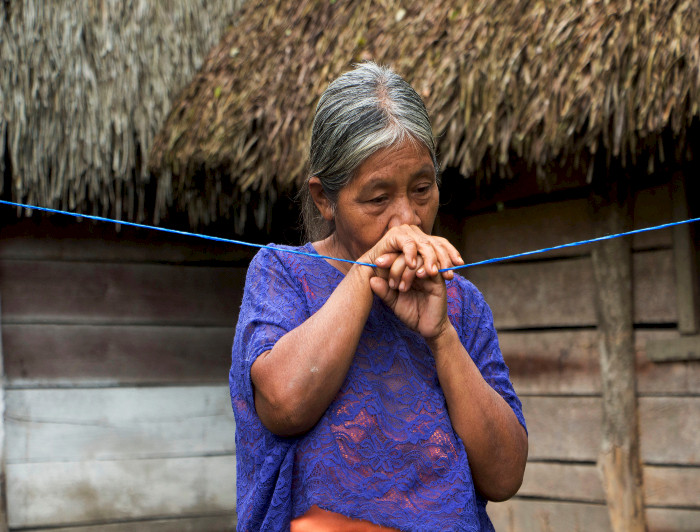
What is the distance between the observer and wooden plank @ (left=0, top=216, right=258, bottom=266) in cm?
470

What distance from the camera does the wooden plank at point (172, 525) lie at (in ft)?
15.3

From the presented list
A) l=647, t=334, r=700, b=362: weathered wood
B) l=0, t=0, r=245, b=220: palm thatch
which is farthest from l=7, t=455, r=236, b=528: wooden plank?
l=647, t=334, r=700, b=362: weathered wood

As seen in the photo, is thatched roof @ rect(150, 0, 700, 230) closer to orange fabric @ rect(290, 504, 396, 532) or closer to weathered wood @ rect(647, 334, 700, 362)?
weathered wood @ rect(647, 334, 700, 362)

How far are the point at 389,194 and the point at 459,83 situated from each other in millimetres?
2162

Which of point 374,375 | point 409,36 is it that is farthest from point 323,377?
point 409,36

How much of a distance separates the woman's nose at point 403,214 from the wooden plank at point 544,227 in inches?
87.6

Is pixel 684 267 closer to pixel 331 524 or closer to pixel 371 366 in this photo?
pixel 371 366

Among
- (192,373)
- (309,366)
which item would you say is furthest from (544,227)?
(309,366)

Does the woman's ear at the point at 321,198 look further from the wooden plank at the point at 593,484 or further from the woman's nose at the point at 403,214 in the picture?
the wooden plank at the point at 593,484

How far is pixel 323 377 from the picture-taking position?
1380 millimetres

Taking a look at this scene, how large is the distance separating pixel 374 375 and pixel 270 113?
2942 mm

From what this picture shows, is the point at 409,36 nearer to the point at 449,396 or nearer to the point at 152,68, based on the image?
the point at 152,68

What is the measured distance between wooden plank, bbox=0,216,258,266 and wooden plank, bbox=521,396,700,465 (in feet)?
7.08

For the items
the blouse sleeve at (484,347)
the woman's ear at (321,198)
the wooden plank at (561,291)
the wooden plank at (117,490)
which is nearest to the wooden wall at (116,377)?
the wooden plank at (117,490)
